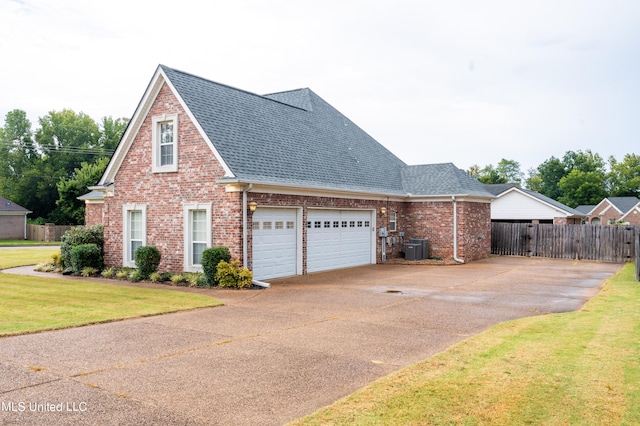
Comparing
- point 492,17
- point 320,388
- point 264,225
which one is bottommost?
point 320,388

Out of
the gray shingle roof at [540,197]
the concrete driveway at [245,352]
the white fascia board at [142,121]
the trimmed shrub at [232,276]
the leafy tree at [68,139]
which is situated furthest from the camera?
the leafy tree at [68,139]

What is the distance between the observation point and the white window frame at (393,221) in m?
23.9

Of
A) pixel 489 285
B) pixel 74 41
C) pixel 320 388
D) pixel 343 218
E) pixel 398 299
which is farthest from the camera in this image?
pixel 343 218

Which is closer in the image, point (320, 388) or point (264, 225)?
point (320, 388)

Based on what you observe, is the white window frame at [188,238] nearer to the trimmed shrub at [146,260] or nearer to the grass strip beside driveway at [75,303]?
the trimmed shrub at [146,260]

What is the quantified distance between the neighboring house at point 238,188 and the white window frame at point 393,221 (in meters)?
0.51

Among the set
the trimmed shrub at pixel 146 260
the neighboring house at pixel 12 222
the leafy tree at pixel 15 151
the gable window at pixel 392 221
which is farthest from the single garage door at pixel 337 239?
the leafy tree at pixel 15 151

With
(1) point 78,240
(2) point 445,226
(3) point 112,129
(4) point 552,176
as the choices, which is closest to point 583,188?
(4) point 552,176

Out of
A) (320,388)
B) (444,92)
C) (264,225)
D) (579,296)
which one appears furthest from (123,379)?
(444,92)

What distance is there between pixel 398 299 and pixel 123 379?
7.97 m

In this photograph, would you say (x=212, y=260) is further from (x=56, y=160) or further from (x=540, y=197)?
(x=56, y=160)

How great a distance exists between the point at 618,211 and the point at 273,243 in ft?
206

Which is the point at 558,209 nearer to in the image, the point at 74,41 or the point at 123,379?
the point at 74,41

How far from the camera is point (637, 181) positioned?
80812 millimetres
